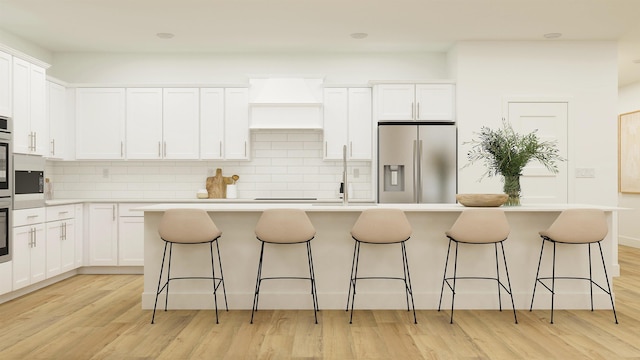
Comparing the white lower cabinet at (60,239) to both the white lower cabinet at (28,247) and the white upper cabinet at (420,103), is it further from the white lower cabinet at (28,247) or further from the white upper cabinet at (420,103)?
the white upper cabinet at (420,103)

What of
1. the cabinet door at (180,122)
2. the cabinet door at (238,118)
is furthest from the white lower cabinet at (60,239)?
the cabinet door at (238,118)

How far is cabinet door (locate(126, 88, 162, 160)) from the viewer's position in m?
6.52

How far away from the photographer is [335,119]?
6578 millimetres

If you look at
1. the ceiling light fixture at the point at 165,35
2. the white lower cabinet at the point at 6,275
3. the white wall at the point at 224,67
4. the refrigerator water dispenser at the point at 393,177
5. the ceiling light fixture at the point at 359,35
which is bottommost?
the white lower cabinet at the point at 6,275

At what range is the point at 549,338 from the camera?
11.8ft

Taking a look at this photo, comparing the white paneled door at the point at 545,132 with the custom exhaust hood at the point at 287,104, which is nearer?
the white paneled door at the point at 545,132

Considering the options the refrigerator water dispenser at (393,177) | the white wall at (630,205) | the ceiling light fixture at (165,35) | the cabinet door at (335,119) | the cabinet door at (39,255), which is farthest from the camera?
the white wall at (630,205)

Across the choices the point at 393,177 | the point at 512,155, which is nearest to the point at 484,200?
the point at 512,155

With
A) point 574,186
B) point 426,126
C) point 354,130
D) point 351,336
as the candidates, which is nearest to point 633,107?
point 574,186

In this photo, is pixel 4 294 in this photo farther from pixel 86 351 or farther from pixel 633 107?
pixel 633 107

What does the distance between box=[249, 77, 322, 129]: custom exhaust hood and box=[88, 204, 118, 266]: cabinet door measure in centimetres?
207

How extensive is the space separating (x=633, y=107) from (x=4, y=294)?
9.55m

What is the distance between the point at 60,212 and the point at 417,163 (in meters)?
4.16

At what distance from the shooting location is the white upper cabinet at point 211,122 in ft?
21.4
